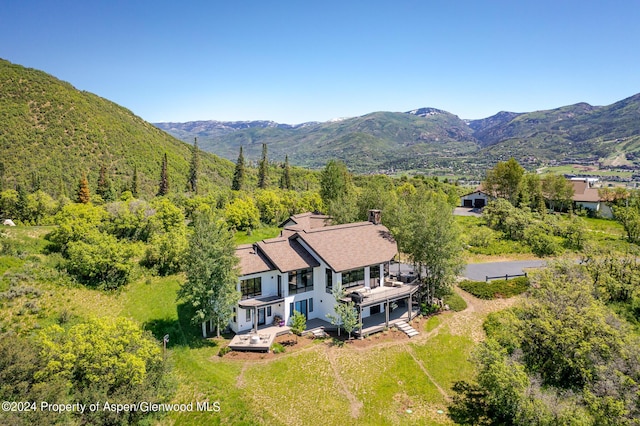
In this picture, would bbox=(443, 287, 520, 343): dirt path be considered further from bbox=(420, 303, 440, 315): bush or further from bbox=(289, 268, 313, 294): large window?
bbox=(289, 268, 313, 294): large window

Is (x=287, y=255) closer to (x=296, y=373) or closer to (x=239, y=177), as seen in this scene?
(x=296, y=373)

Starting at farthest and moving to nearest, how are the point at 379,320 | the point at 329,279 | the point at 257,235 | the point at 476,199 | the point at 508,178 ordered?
1. the point at 476,199
2. the point at 508,178
3. the point at 257,235
4. the point at 379,320
5. the point at 329,279

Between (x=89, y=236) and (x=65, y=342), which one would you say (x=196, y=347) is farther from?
(x=89, y=236)

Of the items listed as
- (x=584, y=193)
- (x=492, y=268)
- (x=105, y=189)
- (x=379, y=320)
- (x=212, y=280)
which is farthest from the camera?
(x=584, y=193)

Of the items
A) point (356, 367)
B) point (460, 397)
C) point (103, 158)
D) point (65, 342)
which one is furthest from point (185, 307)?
point (103, 158)

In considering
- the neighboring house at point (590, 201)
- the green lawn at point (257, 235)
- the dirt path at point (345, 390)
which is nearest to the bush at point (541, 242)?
the neighboring house at point (590, 201)

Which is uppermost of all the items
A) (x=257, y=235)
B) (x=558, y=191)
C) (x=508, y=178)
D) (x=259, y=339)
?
(x=508, y=178)

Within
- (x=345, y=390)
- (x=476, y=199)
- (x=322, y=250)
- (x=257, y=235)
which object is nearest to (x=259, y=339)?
(x=345, y=390)
